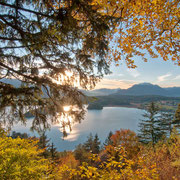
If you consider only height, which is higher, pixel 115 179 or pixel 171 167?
pixel 115 179

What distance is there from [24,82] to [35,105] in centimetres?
67

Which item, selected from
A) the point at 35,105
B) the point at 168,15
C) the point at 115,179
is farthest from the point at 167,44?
the point at 35,105

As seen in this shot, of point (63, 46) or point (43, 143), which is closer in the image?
point (63, 46)

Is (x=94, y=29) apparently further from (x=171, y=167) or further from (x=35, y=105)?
(x=171, y=167)

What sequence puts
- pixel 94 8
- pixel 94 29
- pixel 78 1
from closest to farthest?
pixel 78 1
pixel 94 8
pixel 94 29

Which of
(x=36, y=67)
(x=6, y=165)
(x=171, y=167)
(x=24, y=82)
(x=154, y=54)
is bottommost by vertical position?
(x=171, y=167)

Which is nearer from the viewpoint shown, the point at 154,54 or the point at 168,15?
the point at 168,15

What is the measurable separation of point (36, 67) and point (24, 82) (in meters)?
0.58

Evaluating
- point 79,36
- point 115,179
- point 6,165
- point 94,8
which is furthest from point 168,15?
point 6,165

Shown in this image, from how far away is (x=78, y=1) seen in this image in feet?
6.10

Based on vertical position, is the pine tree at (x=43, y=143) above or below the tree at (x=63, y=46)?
below

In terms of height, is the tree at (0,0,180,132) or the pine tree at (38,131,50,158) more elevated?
the tree at (0,0,180,132)

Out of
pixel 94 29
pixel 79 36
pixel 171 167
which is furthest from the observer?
pixel 171 167

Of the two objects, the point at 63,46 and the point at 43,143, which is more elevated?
the point at 63,46
